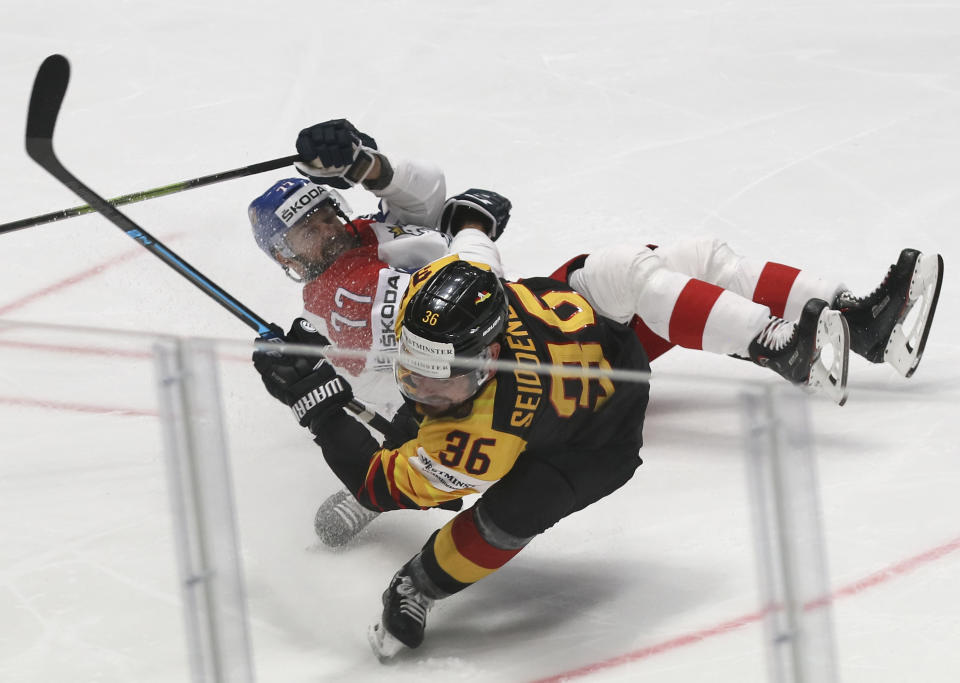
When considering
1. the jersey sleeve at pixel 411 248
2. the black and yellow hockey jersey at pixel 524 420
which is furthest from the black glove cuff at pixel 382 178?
the black and yellow hockey jersey at pixel 524 420

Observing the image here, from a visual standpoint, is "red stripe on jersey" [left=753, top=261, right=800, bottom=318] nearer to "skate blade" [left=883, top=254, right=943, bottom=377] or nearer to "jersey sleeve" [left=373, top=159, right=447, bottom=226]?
"skate blade" [left=883, top=254, right=943, bottom=377]

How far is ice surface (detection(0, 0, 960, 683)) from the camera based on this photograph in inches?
81.2

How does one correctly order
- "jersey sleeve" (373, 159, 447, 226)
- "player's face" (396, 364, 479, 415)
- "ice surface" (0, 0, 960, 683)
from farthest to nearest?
"jersey sleeve" (373, 159, 447, 226) < "player's face" (396, 364, 479, 415) < "ice surface" (0, 0, 960, 683)

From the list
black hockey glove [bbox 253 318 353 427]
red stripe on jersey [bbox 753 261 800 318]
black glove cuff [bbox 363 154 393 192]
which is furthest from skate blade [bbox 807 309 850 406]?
black glove cuff [bbox 363 154 393 192]

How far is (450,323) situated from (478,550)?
1.50 feet

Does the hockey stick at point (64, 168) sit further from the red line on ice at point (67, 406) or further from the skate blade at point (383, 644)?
the skate blade at point (383, 644)

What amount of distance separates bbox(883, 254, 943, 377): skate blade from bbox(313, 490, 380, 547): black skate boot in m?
1.56

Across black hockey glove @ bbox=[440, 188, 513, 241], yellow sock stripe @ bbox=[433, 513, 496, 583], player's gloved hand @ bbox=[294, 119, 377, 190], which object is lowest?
yellow sock stripe @ bbox=[433, 513, 496, 583]

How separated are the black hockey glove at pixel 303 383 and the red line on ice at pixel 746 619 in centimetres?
65

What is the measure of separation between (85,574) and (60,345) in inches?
15.6

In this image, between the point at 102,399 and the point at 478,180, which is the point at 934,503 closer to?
the point at 102,399

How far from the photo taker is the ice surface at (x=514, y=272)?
2.06 metres

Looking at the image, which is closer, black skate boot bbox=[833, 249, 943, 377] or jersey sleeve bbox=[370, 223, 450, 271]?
black skate boot bbox=[833, 249, 943, 377]

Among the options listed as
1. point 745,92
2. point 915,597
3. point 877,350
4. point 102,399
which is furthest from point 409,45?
point 915,597
